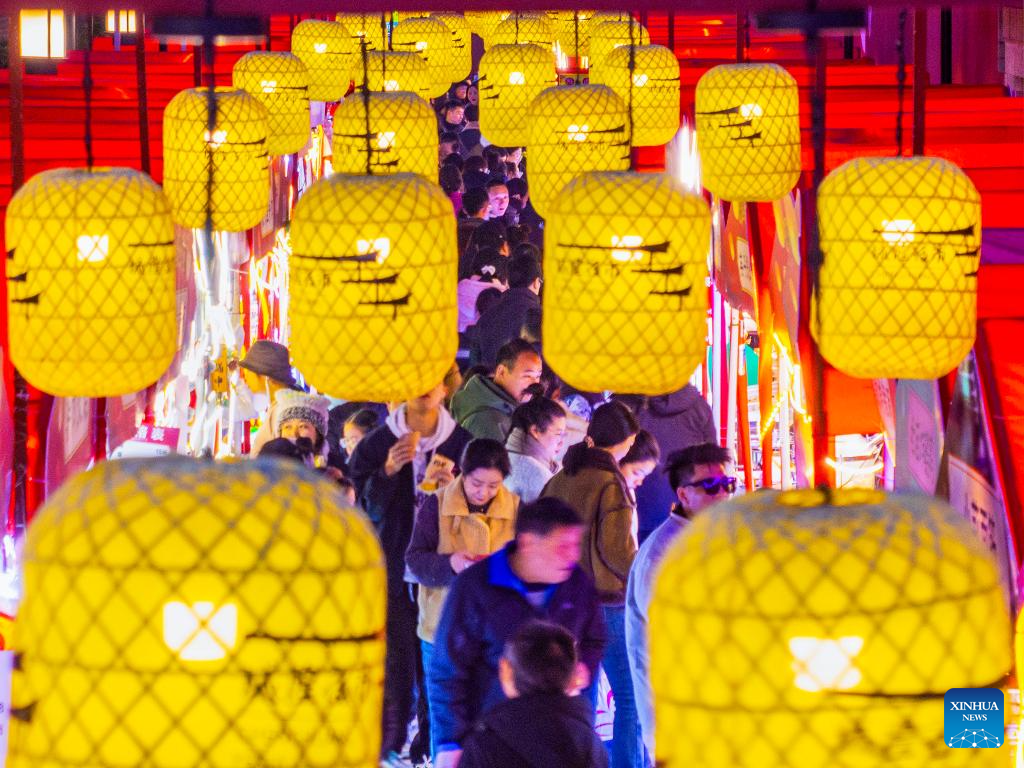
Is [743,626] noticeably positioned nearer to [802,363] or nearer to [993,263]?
[993,263]

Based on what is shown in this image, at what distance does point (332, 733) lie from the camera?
5.29 feet

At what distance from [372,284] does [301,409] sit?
7.91 ft

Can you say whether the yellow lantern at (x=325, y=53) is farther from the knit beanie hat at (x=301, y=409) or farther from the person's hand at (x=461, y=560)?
the person's hand at (x=461, y=560)

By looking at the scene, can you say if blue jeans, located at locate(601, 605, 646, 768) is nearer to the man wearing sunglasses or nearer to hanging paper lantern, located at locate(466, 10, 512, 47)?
the man wearing sunglasses

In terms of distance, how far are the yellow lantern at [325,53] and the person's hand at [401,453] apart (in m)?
2.94

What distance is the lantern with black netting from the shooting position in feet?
5.12

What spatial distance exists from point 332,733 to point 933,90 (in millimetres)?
6944

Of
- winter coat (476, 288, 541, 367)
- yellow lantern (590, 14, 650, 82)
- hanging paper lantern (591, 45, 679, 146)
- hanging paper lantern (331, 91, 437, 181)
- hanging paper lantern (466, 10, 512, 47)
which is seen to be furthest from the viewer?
hanging paper lantern (466, 10, 512, 47)

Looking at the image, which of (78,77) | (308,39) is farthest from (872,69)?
(78,77)

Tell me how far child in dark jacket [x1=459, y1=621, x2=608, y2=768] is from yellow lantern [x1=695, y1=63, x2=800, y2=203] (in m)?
2.20

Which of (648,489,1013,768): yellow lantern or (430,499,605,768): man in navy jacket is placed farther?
(430,499,605,768): man in navy jacket

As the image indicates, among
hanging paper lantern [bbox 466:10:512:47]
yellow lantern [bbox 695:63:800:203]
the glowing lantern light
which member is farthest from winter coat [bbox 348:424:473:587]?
the glowing lantern light

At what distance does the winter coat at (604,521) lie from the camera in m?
4.32

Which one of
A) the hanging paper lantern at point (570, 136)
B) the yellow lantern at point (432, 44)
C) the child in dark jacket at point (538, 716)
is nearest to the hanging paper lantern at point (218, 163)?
the hanging paper lantern at point (570, 136)
